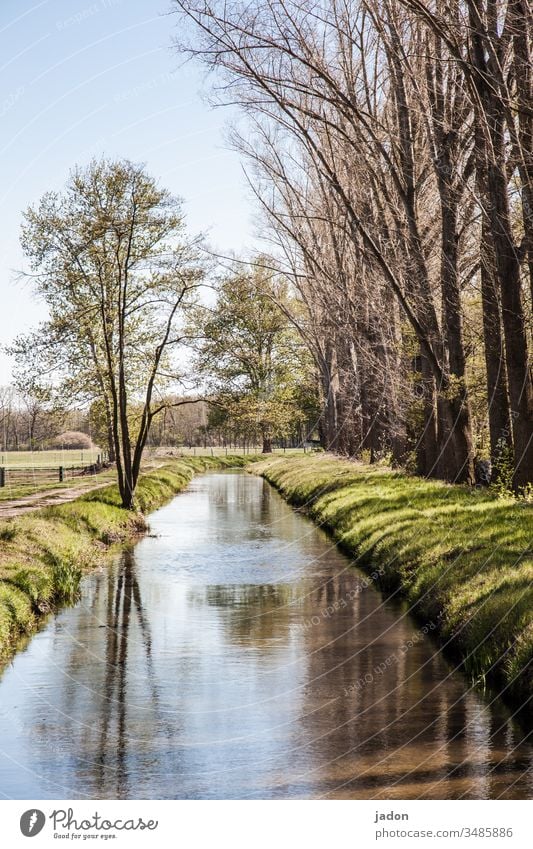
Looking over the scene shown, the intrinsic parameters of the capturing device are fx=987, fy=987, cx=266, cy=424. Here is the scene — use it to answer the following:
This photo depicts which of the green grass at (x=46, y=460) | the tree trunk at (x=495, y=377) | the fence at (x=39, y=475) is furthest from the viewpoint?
the green grass at (x=46, y=460)

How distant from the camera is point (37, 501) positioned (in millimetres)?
28516

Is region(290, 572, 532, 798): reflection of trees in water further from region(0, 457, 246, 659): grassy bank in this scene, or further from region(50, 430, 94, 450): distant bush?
region(50, 430, 94, 450): distant bush

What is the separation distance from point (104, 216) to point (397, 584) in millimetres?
14957

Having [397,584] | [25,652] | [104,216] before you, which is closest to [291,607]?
[397,584]

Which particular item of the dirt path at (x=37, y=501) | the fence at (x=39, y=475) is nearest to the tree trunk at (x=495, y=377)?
the dirt path at (x=37, y=501)

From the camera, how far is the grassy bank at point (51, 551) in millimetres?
13836

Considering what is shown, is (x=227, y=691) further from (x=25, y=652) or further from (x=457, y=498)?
(x=457, y=498)

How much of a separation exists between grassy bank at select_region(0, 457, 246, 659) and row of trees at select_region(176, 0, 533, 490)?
Answer: 812 cm

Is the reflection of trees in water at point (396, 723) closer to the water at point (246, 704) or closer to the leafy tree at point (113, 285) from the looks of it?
the water at point (246, 704)

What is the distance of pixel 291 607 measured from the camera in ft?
50.3

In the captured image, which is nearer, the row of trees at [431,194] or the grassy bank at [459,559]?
the grassy bank at [459,559]

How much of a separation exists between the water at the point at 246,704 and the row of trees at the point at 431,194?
19.9ft

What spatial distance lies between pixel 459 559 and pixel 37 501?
17.4 metres
